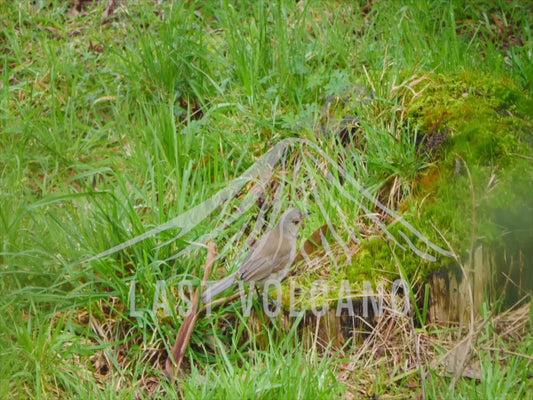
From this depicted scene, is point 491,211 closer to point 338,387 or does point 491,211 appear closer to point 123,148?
point 338,387

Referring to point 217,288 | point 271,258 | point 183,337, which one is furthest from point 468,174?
point 183,337

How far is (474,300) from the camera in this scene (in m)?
4.01

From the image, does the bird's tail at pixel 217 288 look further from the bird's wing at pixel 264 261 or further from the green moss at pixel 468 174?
the green moss at pixel 468 174

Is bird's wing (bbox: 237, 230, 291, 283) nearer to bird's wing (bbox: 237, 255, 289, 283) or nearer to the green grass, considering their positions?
bird's wing (bbox: 237, 255, 289, 283)

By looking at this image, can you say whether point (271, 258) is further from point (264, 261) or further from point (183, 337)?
point (183, 337)

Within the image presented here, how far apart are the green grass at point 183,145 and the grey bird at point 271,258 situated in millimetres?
158

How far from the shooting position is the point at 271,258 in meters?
4.25

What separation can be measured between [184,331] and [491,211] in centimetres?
176

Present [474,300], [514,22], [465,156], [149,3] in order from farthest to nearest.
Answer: [149,3], [514,22], [465,156], [474,300]

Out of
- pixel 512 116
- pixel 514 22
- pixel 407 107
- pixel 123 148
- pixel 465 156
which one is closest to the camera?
pixel 465 156

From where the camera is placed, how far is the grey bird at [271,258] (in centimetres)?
424

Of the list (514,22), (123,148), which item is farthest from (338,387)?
(514,22)

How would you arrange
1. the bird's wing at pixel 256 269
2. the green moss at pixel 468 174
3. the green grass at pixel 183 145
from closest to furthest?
the green moss at pixel 468 174 → the green grass at pixel 183 145 → the bird's wing at pixel 256 269

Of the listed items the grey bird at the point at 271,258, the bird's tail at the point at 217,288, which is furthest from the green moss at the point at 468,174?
the bird's tail at the point at 217,288
